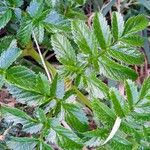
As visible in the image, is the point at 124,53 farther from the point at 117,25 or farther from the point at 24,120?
the point at 24,120

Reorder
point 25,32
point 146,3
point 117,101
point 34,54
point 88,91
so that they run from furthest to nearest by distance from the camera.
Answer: point 146,3, point 34,54, point 25,32, point 88,91, point 117,101

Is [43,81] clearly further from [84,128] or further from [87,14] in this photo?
[87,14]

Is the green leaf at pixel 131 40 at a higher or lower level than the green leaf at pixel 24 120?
higher

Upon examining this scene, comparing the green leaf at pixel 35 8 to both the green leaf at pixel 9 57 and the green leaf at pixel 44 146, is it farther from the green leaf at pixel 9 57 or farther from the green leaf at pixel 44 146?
the green leaf at pixel 44 146

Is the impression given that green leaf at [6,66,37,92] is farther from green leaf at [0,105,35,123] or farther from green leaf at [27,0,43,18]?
green leaf at [27,0,43,18]

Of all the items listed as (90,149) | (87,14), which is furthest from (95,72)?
(87,14)

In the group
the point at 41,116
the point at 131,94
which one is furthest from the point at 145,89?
the point at 41,116

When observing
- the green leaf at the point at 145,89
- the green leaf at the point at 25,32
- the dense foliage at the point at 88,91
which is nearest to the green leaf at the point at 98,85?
the dense foliage at the point at 88,91
